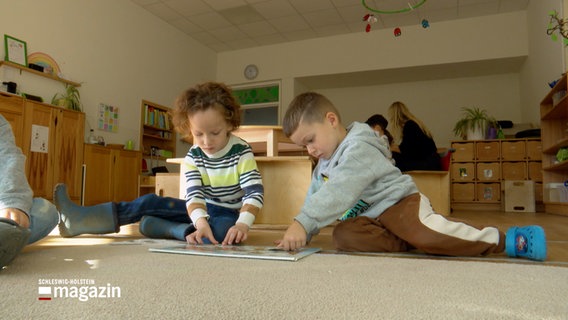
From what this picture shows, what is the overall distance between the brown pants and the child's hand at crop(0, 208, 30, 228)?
2.71 ft

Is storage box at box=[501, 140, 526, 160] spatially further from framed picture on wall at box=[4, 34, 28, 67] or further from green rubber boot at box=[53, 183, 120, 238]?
framed picture on wall at box=[4, 34, 28, 67]

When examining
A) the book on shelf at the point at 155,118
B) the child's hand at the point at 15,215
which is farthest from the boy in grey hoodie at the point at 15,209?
the book on shelf at the point at 155,118

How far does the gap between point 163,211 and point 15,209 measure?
63 centimetres

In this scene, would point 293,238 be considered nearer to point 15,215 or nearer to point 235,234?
point 235,234

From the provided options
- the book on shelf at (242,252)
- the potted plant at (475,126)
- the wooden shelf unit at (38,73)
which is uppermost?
the wooden shelf unit at (38,73)

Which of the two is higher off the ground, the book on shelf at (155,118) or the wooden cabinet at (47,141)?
the book on shelf at (155,118)

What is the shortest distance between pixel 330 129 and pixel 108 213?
0.88 meters

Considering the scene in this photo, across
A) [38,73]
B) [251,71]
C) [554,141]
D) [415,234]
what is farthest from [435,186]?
[251,71]

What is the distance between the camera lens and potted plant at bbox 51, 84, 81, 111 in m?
4.21

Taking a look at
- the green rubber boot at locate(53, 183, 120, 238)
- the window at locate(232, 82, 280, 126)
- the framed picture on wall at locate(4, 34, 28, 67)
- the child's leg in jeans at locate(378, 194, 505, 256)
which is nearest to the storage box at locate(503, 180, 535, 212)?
the window at locate(232, 82, 280, 126)

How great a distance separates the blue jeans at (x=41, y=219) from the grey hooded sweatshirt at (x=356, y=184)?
74 centimetres

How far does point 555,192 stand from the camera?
13.2ft

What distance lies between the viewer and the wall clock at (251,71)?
6.86 meters

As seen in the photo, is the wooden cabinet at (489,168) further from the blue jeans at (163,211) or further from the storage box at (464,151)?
the blue jeans at (163,211)
